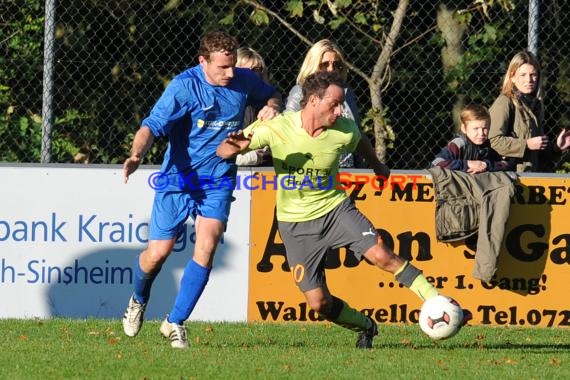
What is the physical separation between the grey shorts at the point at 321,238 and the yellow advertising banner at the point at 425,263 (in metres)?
2.09

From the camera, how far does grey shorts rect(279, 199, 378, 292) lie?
8852mm

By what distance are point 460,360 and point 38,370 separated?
8.30ft

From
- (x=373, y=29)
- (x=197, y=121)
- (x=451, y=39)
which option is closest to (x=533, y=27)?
(x=451, y=39)

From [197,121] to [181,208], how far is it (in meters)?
0.59

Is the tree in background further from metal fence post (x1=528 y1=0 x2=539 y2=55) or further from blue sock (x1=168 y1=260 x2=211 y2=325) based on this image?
blue sock (x1=168 y1=260 x2=211 y2=325)

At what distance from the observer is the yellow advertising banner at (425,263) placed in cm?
1120

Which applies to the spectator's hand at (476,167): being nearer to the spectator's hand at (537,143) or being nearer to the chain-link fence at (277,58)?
the spectator's hand at (537,143)

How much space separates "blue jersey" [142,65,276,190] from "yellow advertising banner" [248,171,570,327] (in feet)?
6.64

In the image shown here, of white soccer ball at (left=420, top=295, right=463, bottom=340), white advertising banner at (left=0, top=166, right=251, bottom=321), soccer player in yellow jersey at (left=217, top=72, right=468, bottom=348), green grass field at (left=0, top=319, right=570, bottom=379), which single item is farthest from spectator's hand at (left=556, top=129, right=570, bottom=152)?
white soccer ball at (left=420, top=295, right=463, bottom=340)

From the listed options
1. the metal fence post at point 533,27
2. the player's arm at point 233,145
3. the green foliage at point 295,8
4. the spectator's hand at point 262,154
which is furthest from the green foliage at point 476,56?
the player's arm at point 233,145

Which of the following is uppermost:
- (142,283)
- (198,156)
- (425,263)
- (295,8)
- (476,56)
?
(295,8)

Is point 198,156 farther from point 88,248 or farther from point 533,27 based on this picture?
point 533,27

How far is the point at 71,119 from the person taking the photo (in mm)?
12359

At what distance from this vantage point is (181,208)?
9.25 metres
